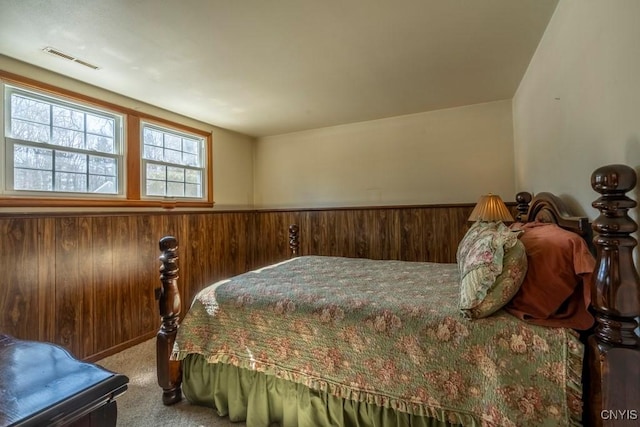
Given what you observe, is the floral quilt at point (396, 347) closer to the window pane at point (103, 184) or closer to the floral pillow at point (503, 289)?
the floral pillow at point (503, 289)

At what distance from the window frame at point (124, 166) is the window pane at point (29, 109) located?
78 mm

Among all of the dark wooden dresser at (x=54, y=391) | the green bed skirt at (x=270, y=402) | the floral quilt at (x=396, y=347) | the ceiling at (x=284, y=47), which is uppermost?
the ceiling at (x=284, y=47)

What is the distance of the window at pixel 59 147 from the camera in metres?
2.21

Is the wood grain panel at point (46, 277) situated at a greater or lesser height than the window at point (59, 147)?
lesser

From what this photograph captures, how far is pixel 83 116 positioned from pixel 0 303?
5.37 feet

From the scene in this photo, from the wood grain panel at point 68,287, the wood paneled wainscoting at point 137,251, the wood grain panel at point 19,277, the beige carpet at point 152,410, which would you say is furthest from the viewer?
the wood grain panel at point 68,287

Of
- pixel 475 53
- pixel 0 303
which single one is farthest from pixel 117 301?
pixel 475 53

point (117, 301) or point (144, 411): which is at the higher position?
point (117, 301)

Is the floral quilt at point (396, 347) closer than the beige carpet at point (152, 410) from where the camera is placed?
Yes

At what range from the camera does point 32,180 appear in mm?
2297

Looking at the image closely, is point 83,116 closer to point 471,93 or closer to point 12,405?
point 12,405

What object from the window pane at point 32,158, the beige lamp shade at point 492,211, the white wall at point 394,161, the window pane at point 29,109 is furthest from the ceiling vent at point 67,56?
the beige lamp shade at point 492,211

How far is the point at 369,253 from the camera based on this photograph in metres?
3.77

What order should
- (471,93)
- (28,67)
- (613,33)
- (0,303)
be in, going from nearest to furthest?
(613,33)
(0,303)
(28,67)
(471,93)
